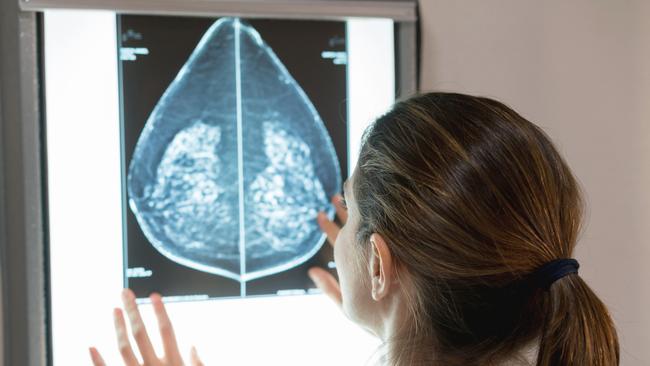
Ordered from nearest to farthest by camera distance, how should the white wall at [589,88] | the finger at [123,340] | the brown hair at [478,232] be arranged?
the brown hair at [478,232] → the finger at [123,340] → the white wall at [589,88]

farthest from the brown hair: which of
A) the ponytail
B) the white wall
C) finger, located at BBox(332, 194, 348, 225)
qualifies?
the white wall

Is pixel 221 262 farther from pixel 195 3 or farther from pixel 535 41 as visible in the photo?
pixel 535 41

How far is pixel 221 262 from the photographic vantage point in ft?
3.82

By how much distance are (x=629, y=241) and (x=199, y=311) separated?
2.95ft

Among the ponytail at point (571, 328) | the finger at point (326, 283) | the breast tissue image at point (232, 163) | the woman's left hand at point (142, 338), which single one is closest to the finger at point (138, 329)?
the woman's left hand at point (142, 338)

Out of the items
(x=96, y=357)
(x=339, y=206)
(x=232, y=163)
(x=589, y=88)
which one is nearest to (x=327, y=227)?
(x=339, y=206)

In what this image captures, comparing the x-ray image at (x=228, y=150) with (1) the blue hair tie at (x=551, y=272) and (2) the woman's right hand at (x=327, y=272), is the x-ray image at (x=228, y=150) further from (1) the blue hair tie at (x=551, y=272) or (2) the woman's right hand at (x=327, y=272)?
(1) the blue hair tie at (x=551, y=272)

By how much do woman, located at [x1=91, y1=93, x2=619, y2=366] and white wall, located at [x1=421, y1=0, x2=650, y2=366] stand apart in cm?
46

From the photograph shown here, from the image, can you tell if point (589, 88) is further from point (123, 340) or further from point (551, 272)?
point (123, 340)

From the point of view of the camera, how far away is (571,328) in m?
0.79

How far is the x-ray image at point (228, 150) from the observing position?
1129 millimetres

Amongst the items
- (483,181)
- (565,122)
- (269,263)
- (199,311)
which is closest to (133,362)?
(199,311)

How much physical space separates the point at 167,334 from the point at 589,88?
3.15 ft

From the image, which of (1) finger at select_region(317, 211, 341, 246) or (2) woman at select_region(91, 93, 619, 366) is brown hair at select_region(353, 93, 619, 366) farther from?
(1) finger at select_region(317, 211, 341, 246)
